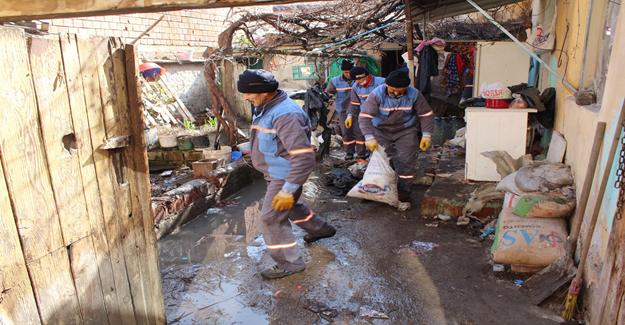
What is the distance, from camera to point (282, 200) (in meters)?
3.49

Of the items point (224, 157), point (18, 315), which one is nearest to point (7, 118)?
point (18, 315)

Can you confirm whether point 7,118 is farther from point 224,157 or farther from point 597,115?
point 224,157

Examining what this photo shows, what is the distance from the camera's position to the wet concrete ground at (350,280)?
10.5ft

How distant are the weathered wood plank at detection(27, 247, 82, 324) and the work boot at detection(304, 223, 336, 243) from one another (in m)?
2.60

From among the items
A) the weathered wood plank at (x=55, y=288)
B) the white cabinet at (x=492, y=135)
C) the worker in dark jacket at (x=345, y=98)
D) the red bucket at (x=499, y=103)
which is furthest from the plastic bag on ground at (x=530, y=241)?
the worker in dark jacket at (x=345, y=98)

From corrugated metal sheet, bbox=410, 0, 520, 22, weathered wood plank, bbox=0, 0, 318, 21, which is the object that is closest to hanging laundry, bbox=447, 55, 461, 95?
corrugated metal sheet, bbox=410, 0, 520, 22

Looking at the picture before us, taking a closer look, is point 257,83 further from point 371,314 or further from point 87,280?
point 371,314

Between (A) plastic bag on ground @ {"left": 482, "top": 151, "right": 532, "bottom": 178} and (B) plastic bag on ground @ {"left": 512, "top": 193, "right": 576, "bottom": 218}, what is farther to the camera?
(A) plastic bag on ground @ {"left": 482, "top": 151, "right": 532, "bottom": 178}

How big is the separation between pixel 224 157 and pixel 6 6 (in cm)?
499

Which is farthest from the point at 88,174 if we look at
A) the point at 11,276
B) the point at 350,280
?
Answer: the point at 350,280

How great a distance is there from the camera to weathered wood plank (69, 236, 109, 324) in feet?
7.07

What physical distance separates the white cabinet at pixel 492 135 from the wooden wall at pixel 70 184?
13.4 feet

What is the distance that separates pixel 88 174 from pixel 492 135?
4552mm

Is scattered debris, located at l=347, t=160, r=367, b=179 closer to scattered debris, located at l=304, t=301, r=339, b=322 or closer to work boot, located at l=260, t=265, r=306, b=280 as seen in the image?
work boot, located at l=260, t=265, r=306, b=280
